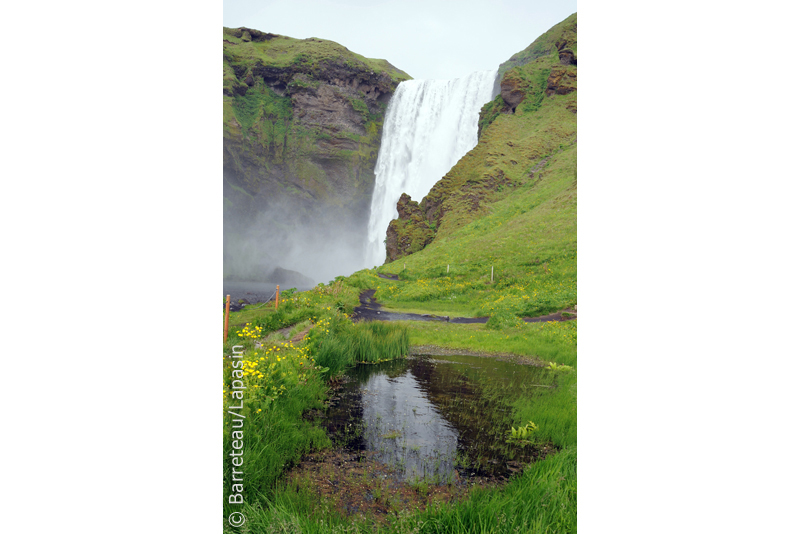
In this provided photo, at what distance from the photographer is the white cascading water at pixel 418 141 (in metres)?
7.62

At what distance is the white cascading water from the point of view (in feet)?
25.0

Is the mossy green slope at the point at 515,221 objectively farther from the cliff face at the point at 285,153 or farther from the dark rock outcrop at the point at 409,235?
the cliff face at the point at 285,153

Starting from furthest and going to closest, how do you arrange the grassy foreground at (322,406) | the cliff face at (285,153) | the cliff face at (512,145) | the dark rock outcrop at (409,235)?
the dark rock outcrop at (409,235) < the cliff face at (512,145) < the cliff face at (285,153) < the grassy foreground at (322,406)

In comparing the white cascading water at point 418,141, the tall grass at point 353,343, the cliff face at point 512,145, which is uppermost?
the white cascading water at point 418,141

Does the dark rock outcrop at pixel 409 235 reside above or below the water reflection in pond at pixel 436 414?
above

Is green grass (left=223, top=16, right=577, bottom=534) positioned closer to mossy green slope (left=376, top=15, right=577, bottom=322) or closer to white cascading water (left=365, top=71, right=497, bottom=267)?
mossy green slope (left=376, top=15, right=577, bottom=322)

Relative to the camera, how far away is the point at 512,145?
7242 mm

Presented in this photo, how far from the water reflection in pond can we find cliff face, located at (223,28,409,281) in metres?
1.86

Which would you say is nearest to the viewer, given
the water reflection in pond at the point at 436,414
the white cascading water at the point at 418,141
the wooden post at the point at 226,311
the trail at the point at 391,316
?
the water reflection in pond at the point at 436,414

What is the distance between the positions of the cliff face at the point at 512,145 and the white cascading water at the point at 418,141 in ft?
1.65

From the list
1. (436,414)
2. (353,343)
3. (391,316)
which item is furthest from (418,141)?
(436,414)

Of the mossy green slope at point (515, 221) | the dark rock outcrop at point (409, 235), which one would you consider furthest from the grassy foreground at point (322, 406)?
the dark rock outcrop at point (409, 235)

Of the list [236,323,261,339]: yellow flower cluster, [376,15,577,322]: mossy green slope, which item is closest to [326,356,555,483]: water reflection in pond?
[376,15,577,322]: mossy green slope

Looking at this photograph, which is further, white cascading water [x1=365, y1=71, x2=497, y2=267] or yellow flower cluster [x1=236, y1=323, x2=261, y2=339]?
white cascading water [x1=365, y1=71, x2=497, y2=267]
